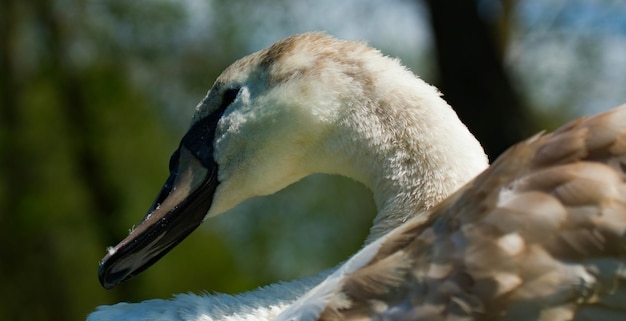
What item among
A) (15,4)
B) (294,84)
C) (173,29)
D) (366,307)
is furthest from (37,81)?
(366,307)

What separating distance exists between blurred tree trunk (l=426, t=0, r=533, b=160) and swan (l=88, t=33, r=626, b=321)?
315 cm

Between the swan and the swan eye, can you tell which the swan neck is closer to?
the swan

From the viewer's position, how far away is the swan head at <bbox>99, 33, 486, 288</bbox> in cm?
272

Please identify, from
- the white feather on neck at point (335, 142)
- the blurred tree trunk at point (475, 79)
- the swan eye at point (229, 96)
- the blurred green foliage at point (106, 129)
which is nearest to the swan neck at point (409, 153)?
the white feather on neck at point (335, 142)

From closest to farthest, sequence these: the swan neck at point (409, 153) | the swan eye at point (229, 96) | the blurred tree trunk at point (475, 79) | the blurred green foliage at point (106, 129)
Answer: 1. the swan neck at point (409, 153)
2. the swan eye at point (229, 96)
3. the blurred tree trunk at point (475, 79)
4. the blurred green foliage at point (106, 129)

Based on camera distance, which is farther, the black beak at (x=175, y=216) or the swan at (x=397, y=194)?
the black beak at (x=175, y=216)

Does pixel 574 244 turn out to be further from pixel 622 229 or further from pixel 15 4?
pixel 15 4

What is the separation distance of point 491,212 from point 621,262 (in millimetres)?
302

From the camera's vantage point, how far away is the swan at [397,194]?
77.9 inches

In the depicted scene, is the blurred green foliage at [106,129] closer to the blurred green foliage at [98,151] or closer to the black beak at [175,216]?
the blurred green foliage at [98,151]

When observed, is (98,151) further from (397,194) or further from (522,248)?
(522,248)

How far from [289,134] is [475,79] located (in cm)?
344

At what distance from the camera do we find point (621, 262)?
193cm

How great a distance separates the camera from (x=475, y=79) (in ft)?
19.9
